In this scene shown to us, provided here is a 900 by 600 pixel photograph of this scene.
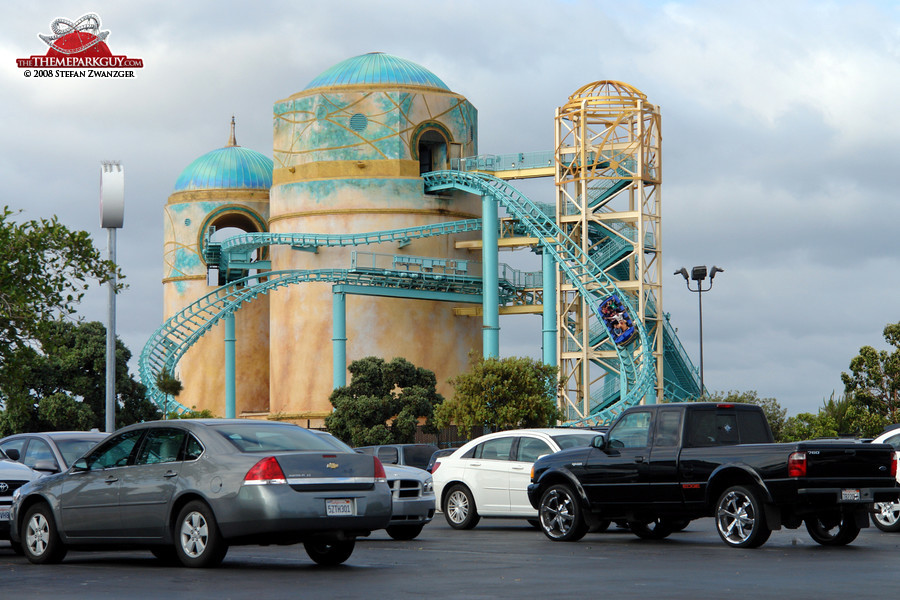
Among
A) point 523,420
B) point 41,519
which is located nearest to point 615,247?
point 523,420

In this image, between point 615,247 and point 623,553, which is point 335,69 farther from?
point 623,553

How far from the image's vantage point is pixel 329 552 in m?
15.1

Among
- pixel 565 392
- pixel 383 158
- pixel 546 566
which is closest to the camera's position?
pixel 546 566

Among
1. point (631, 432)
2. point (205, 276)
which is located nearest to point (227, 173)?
point (205, 276)

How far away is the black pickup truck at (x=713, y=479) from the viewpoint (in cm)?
1648

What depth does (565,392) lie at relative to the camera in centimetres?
6556

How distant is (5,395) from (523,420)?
28732mm

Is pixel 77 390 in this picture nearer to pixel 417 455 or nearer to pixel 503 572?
pixel 417 455

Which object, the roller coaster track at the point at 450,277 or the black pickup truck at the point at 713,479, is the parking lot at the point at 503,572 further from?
the roller coaster track at the point at 450,277

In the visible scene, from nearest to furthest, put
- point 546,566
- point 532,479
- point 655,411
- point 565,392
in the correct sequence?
point 546,566 → point 655,411 → point 532,479 → point 565,392

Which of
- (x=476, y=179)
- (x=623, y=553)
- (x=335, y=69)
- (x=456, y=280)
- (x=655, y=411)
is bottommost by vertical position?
(x=623, y=553)

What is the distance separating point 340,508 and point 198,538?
1492 mm

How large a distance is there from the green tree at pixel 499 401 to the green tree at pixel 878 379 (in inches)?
507

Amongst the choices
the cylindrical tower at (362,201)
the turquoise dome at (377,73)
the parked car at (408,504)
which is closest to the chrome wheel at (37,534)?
the parked car at (408,504)
